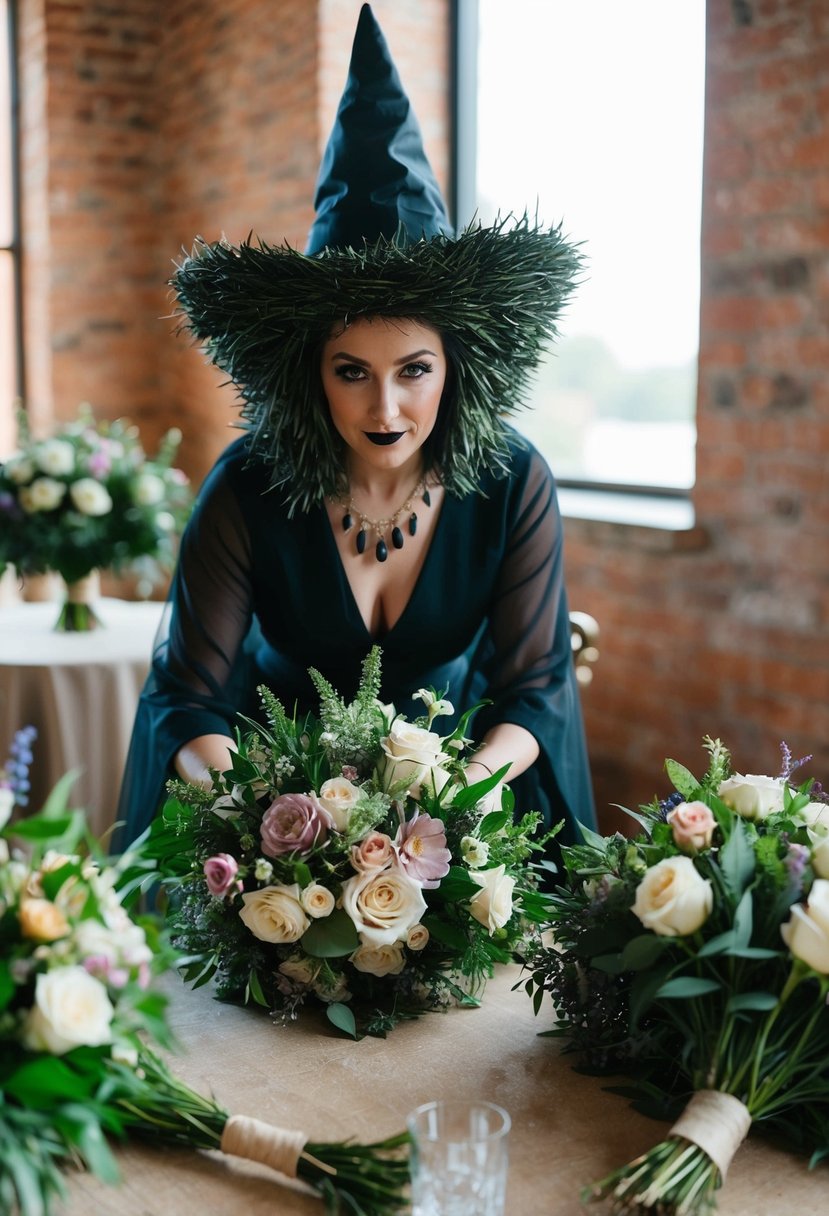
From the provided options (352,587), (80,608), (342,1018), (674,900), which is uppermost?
(352,587)

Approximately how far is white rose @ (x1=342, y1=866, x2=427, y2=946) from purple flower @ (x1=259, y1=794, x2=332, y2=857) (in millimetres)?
59

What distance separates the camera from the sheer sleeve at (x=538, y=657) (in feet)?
6.18

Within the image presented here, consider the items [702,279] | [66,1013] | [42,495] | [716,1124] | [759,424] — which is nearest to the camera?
[66,1013]

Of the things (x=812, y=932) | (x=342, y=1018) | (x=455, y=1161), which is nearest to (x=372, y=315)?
(x=342, y=1018)

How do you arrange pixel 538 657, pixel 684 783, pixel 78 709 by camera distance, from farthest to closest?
pixel 78 709, pixel 538 657, pixel 684 783

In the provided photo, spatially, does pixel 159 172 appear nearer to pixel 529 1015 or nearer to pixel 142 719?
pixel 142 719

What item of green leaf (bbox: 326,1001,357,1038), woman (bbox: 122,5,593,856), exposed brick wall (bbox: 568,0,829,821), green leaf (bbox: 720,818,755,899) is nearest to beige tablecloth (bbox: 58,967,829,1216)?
green leaf (bbox: 326,1001,357,1038)

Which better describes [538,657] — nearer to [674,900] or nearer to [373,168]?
[373,168]

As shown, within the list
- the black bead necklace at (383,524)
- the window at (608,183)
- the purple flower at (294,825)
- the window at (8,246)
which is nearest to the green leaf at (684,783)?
the purple flower at (294,825)

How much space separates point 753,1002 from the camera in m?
1.05

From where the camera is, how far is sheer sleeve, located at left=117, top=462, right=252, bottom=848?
1.85 m

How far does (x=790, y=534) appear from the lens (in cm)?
290

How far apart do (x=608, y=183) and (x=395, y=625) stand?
2345 mm

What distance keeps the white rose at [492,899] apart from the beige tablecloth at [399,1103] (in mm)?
122
